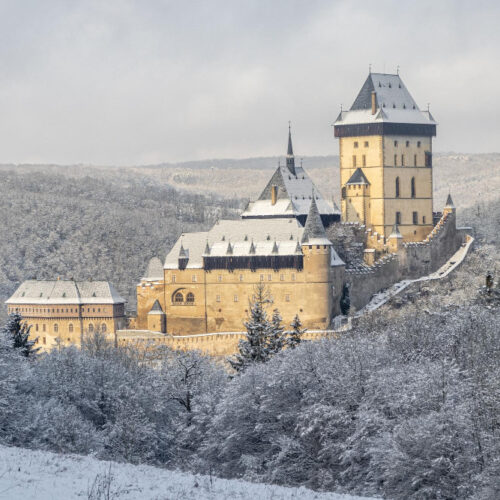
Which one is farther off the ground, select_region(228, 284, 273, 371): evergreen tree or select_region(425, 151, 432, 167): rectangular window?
select_region(425, 151, 432, 167): rectangular window

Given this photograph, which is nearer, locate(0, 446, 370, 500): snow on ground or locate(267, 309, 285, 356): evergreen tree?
locate(0, 446, 370, 500): snow on ground

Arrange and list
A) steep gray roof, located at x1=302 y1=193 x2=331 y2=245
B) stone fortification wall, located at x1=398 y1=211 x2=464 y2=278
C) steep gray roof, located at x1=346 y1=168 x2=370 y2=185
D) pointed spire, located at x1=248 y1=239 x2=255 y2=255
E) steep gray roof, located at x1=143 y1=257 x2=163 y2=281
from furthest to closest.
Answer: steep gray roof, located at x1=346 y1=168 x2=370 y2=185
stone fortification wall, located at x1=398 y1=211 x2=464 y2=278
steep gray roof, located at x1=143 y1=257 x2=163 y2=281
pointed spire, located at x1=248 y1=239 x2=255 y2=255
steep gray roof, located at x1=302 y1=193 x2=331 y2=245

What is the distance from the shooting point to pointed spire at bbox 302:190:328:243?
3317 inches

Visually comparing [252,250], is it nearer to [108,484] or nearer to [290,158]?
[290,158]

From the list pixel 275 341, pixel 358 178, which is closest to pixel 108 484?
pixel 275 341

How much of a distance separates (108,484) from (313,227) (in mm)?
55684

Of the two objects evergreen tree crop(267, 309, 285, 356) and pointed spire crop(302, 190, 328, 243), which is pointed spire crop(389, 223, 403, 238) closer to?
pointed spire crop(302, 190, 328, 243)

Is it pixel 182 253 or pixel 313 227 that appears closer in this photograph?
pixel 313 227

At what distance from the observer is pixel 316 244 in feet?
276

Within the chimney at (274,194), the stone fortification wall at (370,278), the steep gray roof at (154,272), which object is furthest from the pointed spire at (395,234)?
the steep gray roof at (154,272)

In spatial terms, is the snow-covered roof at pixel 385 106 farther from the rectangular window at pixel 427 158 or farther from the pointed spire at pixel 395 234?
the pointed spire at pixel 395 234

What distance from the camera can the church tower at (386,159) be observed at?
9681 centimetres

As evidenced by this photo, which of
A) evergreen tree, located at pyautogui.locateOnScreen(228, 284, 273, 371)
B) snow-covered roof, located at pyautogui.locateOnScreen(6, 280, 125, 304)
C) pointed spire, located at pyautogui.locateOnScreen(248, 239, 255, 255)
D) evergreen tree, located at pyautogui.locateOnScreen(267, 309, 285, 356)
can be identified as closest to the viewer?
evergreen tree, located at pyautogui.locateOnScreen(228, 284, 273, 371)

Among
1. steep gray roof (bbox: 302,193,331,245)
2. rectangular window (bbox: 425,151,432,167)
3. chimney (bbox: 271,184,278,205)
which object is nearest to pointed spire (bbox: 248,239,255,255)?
steep gray roof (bbox: 302,193,331,245)
